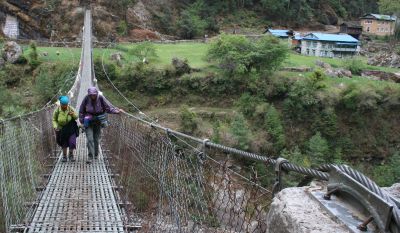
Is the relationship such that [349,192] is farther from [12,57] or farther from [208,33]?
[208,33]

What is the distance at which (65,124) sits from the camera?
465 cm

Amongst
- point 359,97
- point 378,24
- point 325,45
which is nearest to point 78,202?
point 359,97

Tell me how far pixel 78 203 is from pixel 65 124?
3.95 feet

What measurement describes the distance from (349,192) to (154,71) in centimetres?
1737

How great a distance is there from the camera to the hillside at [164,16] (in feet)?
75.2

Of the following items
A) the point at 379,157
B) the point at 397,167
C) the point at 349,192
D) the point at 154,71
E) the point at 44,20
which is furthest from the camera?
the point at 44,20

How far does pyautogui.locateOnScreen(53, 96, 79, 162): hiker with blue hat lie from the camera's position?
4559 millimetres

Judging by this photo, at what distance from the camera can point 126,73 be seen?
17781mm

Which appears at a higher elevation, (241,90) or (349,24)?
(349,24)

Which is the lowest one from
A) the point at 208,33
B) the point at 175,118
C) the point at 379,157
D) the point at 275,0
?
the point at 379,157

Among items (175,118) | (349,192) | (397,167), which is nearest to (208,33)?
(175,118)

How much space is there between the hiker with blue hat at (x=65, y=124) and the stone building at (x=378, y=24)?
34.7 m

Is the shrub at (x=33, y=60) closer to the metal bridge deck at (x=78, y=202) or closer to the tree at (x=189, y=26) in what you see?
the tree at (x=189, y=26)

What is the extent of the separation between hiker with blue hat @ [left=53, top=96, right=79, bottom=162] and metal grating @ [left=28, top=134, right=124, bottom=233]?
296 mm
